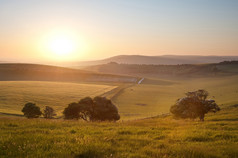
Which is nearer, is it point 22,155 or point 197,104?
point 22,155

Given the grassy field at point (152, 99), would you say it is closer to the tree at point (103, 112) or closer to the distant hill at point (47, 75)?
the tree at point (103, 112)

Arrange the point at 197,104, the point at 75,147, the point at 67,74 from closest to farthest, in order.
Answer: the point at 75,147
the point at 197,104
the point at 67,74

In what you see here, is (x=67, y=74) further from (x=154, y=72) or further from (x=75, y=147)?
(x=75, y=147)

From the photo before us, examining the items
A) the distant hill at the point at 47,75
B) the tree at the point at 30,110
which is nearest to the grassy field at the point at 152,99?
the tree at the point at 30,110

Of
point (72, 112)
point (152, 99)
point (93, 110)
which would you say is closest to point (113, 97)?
point (152, 99)

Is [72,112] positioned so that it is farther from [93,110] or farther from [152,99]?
[152,99]

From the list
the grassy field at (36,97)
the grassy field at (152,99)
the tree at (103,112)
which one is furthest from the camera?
the grassy field at (152,99)

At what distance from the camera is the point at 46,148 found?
5.77m

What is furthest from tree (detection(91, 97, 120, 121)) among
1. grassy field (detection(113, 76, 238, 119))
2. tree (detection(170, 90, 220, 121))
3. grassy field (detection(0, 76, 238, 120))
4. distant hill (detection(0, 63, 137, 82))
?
distant hill (detection(0, 63, 137, 82))

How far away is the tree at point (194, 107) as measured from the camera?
2255 centimetres

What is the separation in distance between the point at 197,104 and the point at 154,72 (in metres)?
179

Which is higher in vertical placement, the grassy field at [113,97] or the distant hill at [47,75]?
the distant hill at [47,75]

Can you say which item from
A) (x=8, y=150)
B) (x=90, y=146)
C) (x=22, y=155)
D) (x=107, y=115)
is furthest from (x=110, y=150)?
(x=107, y=115)

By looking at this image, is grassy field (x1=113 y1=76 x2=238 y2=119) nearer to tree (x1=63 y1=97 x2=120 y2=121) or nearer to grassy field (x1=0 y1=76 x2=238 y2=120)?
grassy field (x1=0 y1=76 x2=238 y2=120)
